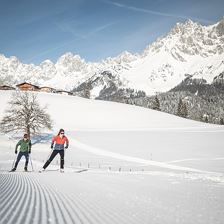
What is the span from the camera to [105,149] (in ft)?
173

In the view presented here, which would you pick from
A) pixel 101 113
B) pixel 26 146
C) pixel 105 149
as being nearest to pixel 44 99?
pixel 101 113

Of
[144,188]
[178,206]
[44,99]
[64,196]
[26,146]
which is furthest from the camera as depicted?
[44,99]

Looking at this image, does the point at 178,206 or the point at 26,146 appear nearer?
the point at 178,206

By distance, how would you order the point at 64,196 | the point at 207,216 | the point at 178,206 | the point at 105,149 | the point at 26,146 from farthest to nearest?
the point at 105,149 < the point at 26,146 < the point at 64,196 < the point at 178,206 < the point at 207,216

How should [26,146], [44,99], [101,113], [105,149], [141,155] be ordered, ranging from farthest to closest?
[44,99]
[101,113]
[105,149]
[141,155]
[26,146]

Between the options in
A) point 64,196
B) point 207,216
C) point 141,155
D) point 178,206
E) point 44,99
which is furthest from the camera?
point 44,99

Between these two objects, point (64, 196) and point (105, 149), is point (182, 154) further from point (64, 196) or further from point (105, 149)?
point (64, 196)

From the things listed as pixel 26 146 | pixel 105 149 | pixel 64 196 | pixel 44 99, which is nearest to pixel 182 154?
pixel 105 149

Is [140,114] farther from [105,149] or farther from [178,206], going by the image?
[178,206]

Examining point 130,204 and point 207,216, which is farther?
point 130,204

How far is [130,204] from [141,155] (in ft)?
131

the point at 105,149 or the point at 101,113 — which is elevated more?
the point at 101,113

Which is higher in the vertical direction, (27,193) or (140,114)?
(140,114)

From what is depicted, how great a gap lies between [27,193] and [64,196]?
3.74ft
